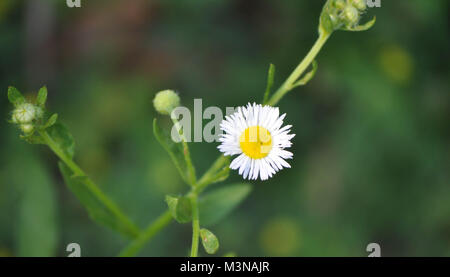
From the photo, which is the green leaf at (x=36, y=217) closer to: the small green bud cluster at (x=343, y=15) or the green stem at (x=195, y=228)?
the green stem at (x=195, y=228)

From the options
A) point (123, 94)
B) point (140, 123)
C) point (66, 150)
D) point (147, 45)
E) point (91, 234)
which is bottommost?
point (66, 150)

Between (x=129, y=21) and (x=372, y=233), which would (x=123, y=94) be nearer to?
(x=129, y=21)

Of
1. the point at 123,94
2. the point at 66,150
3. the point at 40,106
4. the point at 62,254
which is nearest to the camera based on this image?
the point at 40,106

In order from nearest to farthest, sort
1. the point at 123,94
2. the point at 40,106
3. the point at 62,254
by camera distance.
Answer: the point at 40,106, the point at 62,254, the point at 123,94

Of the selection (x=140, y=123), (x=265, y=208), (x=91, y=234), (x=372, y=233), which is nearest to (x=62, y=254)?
(x=91, y=234)

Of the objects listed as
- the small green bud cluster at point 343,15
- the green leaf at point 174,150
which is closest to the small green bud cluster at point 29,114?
the green leaf at point 174,150

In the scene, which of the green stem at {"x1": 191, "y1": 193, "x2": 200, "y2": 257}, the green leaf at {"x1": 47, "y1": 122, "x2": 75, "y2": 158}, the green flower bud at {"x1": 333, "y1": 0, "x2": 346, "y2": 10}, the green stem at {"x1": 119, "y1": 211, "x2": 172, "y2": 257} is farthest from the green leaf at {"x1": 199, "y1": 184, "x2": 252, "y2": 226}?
the green flower bud at {"x1": 333, "y1": 0, "x2": 346, "y2": 10}

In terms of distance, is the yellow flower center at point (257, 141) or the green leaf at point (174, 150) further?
the green leaf at point (174, 150)

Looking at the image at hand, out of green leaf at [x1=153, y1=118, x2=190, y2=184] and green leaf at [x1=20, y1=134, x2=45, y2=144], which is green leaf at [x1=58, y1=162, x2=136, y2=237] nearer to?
green leaf at [x1=20, y1=134, x2=45, y2=144]
